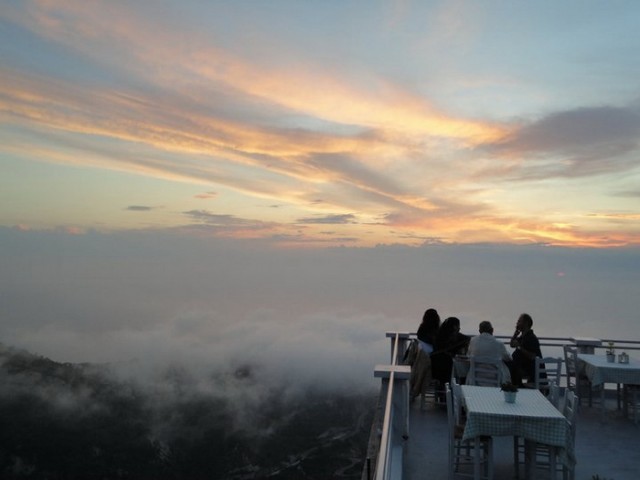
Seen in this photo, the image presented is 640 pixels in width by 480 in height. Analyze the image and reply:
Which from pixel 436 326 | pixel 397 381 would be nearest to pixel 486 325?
pixel 436 326

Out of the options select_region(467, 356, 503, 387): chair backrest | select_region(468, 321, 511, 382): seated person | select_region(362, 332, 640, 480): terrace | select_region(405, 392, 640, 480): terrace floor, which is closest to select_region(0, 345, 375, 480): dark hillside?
select_region(405, 392, 640, 480): terrace floor

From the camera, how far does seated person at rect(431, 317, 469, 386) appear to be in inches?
356

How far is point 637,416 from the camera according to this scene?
8500mm

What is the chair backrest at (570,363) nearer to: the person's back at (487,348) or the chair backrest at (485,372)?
the person's back at (487,348)

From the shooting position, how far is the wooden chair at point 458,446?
5.72m

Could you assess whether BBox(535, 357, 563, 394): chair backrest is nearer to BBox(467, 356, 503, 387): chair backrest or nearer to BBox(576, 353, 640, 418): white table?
BBox(576, 353, 640, 418): white table

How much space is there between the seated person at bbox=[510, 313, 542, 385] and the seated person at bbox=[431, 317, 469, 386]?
0.88 meters

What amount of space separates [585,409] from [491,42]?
26.0 feet

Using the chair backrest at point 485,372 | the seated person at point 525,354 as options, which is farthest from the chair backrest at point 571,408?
the seated person at point 525,354

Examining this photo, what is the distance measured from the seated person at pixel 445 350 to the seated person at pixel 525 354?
0.88m

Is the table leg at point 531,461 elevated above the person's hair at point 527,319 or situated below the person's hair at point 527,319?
below

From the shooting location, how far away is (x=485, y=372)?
26.2ft

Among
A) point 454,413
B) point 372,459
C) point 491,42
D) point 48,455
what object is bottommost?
point 48,455

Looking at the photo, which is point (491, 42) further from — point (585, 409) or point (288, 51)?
point (585, 409)
